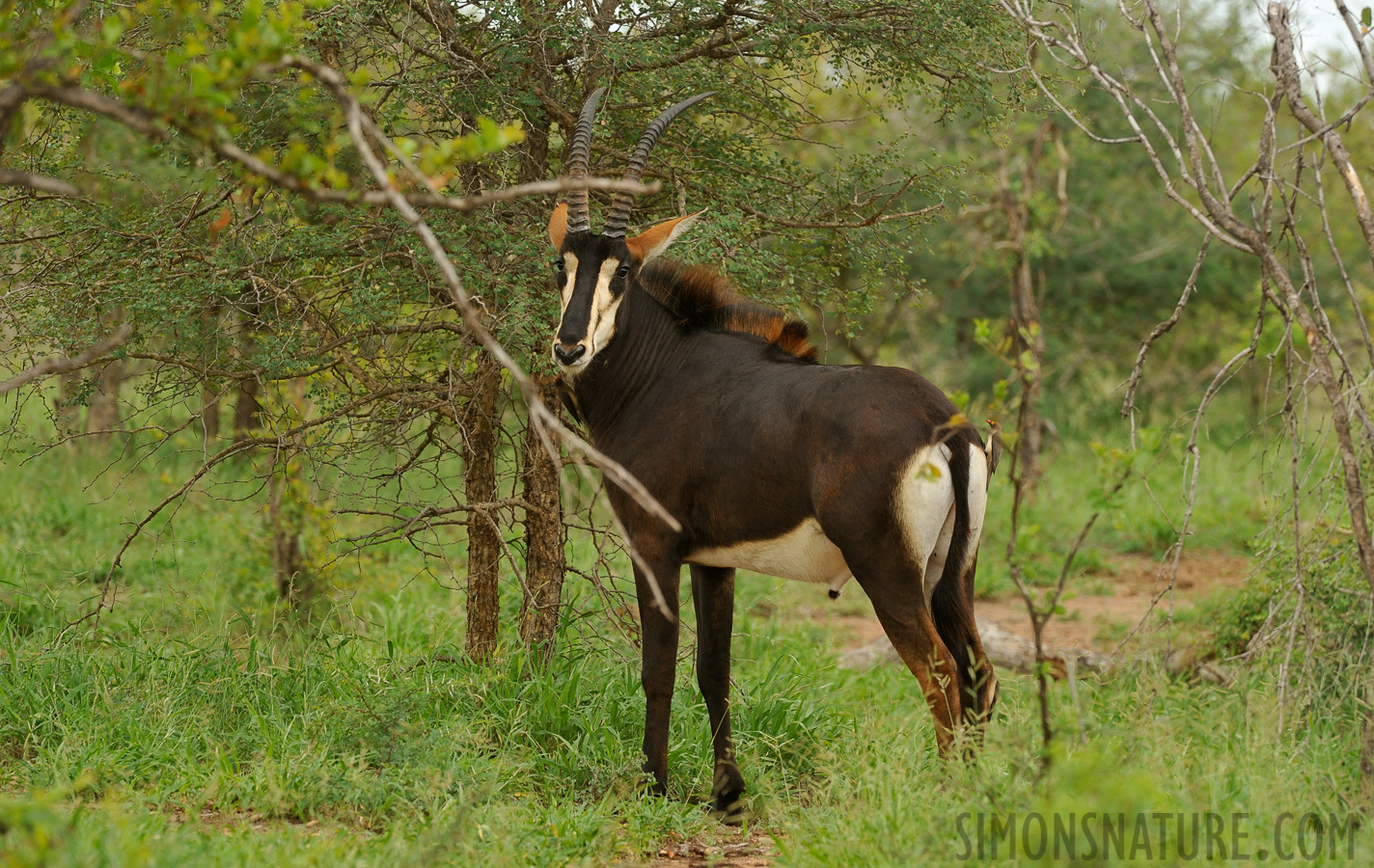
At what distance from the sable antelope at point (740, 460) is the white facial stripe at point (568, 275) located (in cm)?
1

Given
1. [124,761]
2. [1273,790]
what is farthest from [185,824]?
[1273,790]

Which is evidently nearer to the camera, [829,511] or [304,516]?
[829,511]

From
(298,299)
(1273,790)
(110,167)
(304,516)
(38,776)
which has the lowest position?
(38,776)

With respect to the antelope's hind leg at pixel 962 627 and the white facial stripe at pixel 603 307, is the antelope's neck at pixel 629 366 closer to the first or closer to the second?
the white facial stripe at pixel 603 307

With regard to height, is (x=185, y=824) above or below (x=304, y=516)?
below

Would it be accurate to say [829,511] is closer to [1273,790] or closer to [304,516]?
[1273,790]

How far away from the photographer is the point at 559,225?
502cm

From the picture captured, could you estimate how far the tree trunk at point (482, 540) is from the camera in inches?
227

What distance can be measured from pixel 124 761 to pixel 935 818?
3.05 meters

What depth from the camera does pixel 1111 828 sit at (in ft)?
9.71

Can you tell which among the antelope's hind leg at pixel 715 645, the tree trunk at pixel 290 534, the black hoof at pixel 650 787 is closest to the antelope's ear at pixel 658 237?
the antelope's hind leg at pixel 715 645

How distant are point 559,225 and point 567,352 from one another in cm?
85

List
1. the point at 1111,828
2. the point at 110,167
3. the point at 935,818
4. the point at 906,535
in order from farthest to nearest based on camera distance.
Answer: the point at 110,167 → the point at 906,535 → the point at 935,818 → the point at 1111,828

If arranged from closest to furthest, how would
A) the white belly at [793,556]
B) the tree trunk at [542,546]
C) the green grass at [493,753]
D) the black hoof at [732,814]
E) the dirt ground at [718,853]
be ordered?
the green grass at [493,753]
the dirt ground at [718,853]
the white belly at [793,556]
the black hoof at [732,814]
the tree trunk at [542,546]
